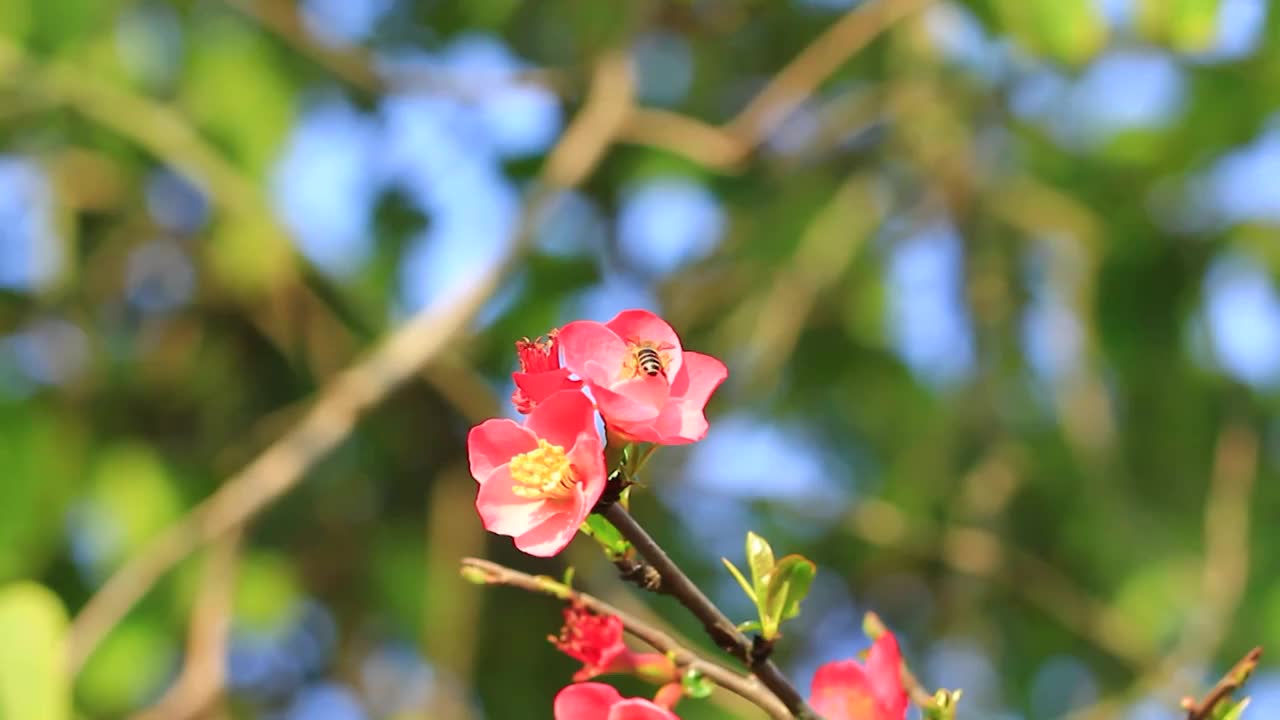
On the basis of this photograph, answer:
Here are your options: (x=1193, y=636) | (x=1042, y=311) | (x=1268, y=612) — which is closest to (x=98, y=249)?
(x=1042, y=311)

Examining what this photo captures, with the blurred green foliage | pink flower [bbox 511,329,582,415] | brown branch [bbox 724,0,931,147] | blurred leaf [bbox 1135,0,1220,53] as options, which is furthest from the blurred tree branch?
pink flower [bbox 511,329,582,415]

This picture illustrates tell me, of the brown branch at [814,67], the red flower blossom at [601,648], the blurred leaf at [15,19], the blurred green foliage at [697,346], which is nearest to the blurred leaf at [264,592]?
the blurred green foliage at [697,346]

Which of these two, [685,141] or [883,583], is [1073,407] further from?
[685,141]

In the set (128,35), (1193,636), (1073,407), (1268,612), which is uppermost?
(128,35)

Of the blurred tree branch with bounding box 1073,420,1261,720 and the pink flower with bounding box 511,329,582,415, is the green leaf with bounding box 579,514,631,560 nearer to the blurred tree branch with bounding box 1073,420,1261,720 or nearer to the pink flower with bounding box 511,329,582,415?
the pink flower with bounding box 511,329,582,415

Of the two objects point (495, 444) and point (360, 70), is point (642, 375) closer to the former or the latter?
point (495, 444)

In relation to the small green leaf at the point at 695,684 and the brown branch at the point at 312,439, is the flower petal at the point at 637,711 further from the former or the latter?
the brown branch at the point at 312,439
